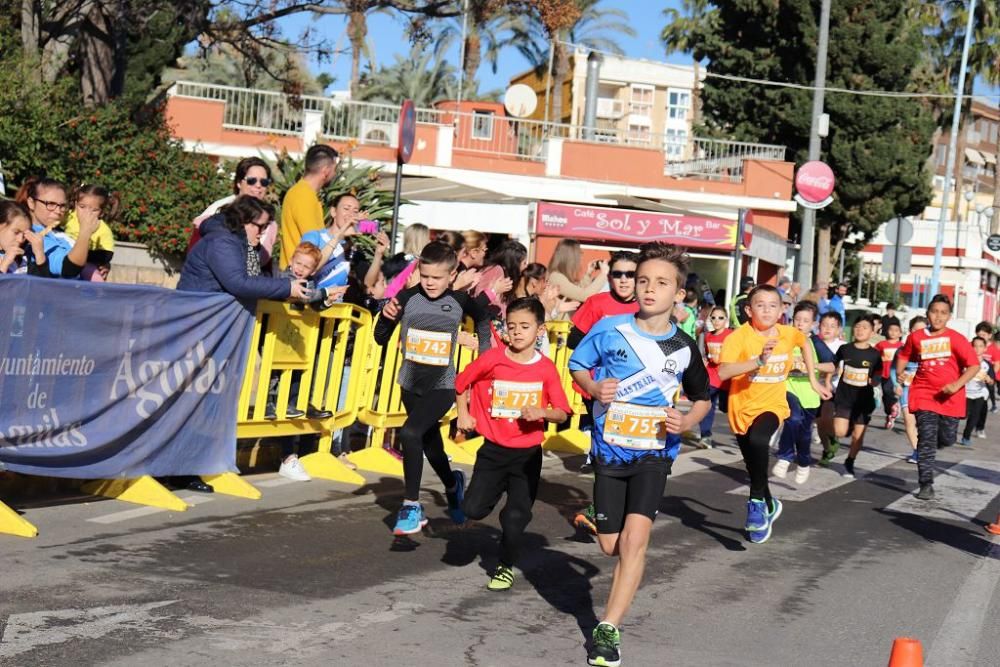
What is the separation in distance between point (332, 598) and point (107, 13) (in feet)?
53.0

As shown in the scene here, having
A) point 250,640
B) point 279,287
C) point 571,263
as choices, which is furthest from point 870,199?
point 250,640

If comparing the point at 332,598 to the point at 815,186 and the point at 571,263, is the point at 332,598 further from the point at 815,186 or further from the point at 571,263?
the point at 815,186

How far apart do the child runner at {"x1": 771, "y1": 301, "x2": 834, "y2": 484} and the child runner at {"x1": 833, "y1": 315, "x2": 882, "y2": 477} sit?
783 mm

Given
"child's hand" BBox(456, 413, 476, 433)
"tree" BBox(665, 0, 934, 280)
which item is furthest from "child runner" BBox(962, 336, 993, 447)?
"tree" BBox(665, 0, 934, 280)

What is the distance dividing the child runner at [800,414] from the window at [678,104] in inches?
2833

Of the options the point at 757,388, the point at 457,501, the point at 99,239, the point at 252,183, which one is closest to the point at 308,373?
the point at 252,183

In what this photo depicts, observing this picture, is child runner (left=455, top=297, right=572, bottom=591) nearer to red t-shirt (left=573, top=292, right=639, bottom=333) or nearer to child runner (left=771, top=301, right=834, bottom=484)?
red t-shirt (left=573, top=292, right=639, bottom=333)

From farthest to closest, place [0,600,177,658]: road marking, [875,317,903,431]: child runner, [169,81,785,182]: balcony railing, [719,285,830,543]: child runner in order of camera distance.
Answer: [169,81,785,182]: balcony railing < [875,317,903,431]: child runner < [719,285,830,543]: child runner < [0,600,177,658]: road marking

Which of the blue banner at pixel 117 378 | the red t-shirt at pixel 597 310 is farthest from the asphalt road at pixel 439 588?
the red t-shirt at pixel 597 310

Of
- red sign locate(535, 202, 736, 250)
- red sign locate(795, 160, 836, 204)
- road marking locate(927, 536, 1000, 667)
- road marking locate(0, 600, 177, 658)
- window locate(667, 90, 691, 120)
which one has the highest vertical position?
window locate(667, 90, 691, 120)

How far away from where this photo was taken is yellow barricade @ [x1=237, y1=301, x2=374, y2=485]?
9875 mm

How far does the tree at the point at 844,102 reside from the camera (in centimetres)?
4319

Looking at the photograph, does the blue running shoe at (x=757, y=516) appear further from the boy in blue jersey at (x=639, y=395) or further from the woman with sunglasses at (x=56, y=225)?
the woman with sunglasses at (x=56, y=225)

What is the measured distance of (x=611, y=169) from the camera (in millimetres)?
36812
